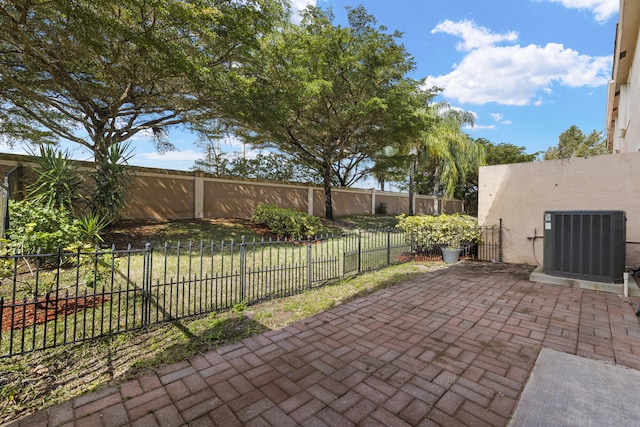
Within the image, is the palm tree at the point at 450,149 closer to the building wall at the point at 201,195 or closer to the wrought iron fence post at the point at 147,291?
the building wall at the point at 201,195

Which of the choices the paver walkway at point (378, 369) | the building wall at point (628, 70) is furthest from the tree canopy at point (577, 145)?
the paver walkway at point (378, 369)

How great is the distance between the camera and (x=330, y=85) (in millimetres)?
9383

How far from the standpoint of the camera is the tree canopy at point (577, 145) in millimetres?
24391

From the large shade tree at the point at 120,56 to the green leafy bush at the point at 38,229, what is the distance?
1993 mm

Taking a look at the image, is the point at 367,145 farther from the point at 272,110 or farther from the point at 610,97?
the point at 610,97

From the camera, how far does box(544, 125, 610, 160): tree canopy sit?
24.4m

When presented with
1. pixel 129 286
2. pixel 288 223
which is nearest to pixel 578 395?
pixel 129 286

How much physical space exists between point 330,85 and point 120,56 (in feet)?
18.7

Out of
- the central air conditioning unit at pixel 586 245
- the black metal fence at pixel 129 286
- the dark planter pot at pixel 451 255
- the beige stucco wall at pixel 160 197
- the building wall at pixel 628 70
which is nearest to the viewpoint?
the black metal fence at pixel 129 286

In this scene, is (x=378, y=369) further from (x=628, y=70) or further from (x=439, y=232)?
(x=628, y=70)

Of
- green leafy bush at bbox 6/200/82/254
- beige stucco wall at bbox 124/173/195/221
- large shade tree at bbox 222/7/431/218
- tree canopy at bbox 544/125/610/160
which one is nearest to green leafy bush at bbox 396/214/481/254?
large shade tree at bbox 222/7/431/218

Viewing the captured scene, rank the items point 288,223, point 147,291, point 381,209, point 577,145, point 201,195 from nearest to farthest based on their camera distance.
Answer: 1. point 147,291
2. point 288,223
3. point 201,195
4. point 381,209
5. point 577,145

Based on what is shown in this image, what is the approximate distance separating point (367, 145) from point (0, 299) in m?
13.4

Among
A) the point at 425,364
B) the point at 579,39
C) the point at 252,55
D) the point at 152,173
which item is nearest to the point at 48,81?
the point at 152,173
